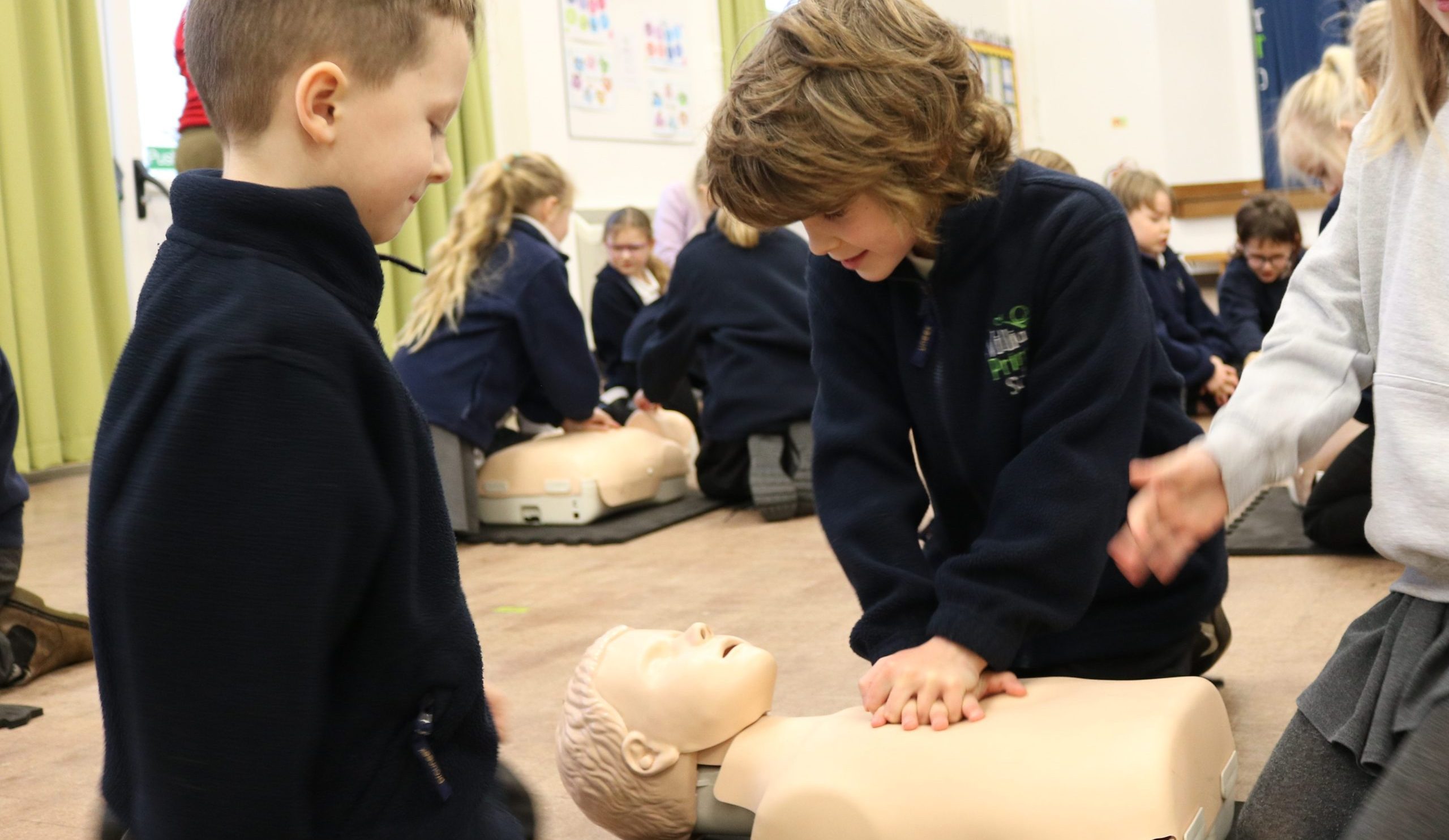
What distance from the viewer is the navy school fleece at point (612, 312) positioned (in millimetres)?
5102

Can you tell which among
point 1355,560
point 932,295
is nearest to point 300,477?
point 932,295

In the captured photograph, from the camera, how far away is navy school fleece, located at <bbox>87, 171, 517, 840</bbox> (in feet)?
2.68

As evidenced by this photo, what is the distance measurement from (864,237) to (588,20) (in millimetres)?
5246

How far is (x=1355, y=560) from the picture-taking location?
8.40 ft

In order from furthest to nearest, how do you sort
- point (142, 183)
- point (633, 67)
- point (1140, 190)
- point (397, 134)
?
point (633, 67) < point (142, 183) < point (1140, 190) < point (397, 134)

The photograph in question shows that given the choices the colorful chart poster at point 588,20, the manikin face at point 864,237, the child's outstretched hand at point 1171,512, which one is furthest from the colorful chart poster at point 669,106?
the child's outstretched hand at point 1171,512

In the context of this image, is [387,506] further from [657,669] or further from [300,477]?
[657,669]

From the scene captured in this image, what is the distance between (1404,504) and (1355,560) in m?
1.69

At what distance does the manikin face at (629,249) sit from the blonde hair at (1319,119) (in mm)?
2577

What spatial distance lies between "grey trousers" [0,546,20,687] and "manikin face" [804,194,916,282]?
1.61 m

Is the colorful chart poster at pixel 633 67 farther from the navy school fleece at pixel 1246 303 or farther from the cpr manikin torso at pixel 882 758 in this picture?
the cpr manikin torso at pixel 882 758

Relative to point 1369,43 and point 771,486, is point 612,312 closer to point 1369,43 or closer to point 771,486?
point 771,486

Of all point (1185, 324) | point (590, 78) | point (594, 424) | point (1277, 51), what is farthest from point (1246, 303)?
point (1277, 51)

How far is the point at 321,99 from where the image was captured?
90 cm
